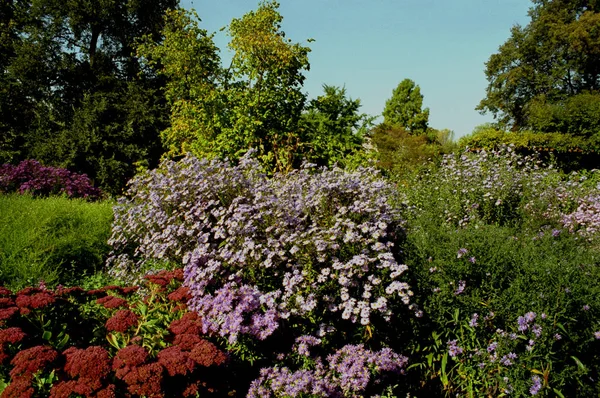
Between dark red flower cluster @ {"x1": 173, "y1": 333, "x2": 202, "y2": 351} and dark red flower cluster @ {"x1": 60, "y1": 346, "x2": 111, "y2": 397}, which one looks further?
dark red flower cluster @ {"x1": 173, "y1": 333, "x2": 202, "y2": 351}

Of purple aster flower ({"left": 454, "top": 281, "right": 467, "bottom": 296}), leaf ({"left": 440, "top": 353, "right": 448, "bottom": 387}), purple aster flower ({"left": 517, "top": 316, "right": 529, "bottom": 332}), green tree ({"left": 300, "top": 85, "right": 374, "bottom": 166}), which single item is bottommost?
leaf ({"left": 440, "top": 353, "right": 448, "bottom": 387})

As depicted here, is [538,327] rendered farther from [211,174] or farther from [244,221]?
[211,174]

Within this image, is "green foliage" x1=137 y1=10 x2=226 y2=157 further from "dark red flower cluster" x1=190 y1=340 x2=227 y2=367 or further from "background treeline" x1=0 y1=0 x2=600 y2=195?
"dark red flower cluster" x1=190 y1=340 x2=227 y2=367

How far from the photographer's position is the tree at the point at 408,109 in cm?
1872

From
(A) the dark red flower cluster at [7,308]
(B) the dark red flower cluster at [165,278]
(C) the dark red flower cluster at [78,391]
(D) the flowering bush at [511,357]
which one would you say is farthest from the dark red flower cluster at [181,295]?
(D) the flowering bush at [511,357]

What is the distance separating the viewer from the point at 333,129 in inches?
340

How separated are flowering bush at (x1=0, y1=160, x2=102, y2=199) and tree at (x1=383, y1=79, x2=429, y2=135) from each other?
12.6 m

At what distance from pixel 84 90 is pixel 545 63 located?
24.1 m

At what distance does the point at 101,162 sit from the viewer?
46.6ft

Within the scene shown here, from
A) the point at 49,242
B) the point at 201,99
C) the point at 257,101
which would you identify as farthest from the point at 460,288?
the point at 201,99

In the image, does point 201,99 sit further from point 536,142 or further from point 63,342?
point 536,142

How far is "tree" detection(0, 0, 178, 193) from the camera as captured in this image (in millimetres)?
14516

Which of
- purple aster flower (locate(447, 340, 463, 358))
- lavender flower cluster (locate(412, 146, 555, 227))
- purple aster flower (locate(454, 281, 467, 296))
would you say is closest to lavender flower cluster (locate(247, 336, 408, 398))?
purple aster flower (locate(447, 340, 463, 358))

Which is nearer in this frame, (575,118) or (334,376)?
(334,376)
